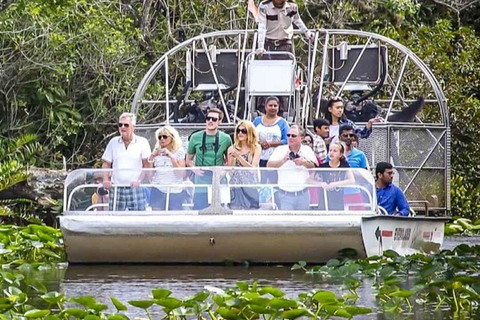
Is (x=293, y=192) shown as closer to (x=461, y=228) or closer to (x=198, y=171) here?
(x=198, y=171)

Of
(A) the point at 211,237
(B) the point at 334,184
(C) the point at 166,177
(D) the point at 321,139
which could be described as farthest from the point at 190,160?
(B) the point at 334,184

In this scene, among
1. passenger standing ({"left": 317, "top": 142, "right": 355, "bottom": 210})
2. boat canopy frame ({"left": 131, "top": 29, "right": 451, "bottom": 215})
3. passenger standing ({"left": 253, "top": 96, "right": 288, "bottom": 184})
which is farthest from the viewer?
boat canopy frame ({"left": 131, "top": 29, "right": 451, "bottom": 215})

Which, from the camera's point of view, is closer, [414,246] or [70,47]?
[414,246]

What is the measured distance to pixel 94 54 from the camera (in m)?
22.9

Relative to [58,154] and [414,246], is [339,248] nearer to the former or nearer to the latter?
[414,246]

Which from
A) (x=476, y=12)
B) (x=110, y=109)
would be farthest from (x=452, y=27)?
(x=110, y=109)

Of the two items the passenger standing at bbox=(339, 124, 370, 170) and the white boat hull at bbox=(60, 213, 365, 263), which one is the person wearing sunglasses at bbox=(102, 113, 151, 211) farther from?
the passenger standing at bbox=(339, 124, 370, 170)

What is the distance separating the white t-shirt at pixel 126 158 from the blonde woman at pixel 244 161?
895 mm

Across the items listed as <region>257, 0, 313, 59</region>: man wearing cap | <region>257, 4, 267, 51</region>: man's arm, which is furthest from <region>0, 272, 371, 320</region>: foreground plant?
<region>257, 0, 313, 59</region>: man wearing cap

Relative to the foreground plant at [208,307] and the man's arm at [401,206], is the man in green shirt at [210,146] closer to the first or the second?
the man's arm at [401,206]

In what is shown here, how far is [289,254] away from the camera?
46.6 feet

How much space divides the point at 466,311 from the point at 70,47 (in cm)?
1323

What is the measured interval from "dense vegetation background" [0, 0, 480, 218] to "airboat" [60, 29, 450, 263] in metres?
3.27

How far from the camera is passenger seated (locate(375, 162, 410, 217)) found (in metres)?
14.9
